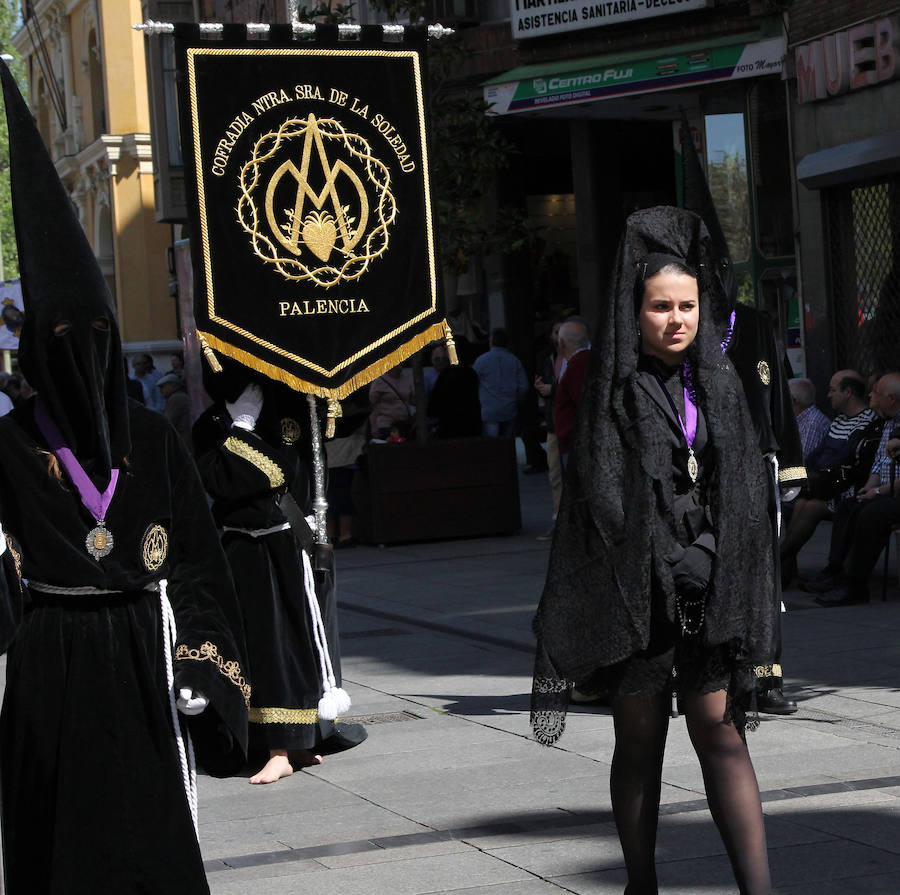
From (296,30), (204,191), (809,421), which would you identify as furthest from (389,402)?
(204,191)

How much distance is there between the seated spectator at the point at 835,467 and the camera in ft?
36.6

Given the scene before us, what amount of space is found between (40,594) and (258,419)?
3.16 metres

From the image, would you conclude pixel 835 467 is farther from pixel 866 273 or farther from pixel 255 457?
pixel 866 273

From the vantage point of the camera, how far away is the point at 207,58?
309 inches

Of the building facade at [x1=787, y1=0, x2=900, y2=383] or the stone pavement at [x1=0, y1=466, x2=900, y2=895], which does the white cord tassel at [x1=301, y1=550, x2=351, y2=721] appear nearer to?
the stone pavement at [x1=0, y1=466, x2=900, y2=895]

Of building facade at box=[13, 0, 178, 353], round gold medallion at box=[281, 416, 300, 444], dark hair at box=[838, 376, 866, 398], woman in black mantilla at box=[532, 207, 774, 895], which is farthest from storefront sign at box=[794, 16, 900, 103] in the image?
building facade at box=[13, 0, 178, 353]

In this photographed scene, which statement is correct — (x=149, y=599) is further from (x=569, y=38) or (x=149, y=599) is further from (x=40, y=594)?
(x=569, y=38)

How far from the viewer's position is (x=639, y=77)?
19.2 m

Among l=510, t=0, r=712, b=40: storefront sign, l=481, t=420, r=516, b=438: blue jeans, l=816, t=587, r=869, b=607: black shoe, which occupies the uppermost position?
l=510, t=0, r=712, b=40: storefront sign

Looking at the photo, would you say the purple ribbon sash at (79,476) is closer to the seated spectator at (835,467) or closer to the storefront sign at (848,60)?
the seated spectator at (835,467)

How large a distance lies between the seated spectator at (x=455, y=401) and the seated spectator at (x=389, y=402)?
45 cm

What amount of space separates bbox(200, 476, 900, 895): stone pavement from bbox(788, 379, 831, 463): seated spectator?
1810 millimetres

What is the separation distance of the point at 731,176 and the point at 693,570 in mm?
15449

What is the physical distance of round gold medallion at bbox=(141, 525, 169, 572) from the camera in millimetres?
4051
